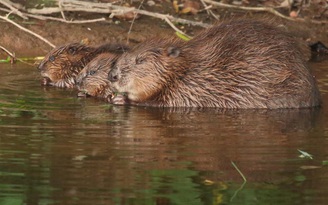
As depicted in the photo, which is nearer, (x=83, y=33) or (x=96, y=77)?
(x=96, y=77)

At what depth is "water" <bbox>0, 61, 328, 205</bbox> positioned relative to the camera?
5.63 meters

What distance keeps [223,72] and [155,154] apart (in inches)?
89.0

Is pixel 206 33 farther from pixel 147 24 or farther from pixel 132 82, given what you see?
pixel 147 24

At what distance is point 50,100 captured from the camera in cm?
875

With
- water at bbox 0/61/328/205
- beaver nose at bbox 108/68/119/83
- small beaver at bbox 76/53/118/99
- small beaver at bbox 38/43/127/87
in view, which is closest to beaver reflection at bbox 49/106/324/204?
water at bbox 0/61/328/205

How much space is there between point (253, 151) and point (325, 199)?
1.18m

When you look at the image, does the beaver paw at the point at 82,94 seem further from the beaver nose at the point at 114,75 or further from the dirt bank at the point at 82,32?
the dirt bank at the point at 82,32

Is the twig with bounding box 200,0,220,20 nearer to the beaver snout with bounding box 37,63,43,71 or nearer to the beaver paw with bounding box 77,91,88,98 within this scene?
the beaver snout with bounding box 37,63,43,71

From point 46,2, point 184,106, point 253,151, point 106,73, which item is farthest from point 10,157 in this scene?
point 46,2

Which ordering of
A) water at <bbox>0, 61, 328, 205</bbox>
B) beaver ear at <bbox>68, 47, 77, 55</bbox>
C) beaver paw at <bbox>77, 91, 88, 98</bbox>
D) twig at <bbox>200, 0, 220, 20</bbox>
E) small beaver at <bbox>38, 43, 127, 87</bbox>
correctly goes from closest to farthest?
water at <bbox>0, 61, 328, 205</bbox>
beaver paw at <bbox>77, 91, 88, 98</bbox>
small beaver at <bbox>38, 43, 127, 87</bbox>
beaver ear at <bbox>68, 47, 77, 55</bbox>
twig at <bbox>200, 0, 220, 20</bbox>

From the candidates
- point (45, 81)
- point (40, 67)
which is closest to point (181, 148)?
point (45, 81)

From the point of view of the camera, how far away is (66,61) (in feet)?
33.6

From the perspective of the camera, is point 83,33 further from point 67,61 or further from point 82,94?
point 82,94

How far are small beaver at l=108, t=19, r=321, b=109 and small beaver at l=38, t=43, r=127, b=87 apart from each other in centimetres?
109
